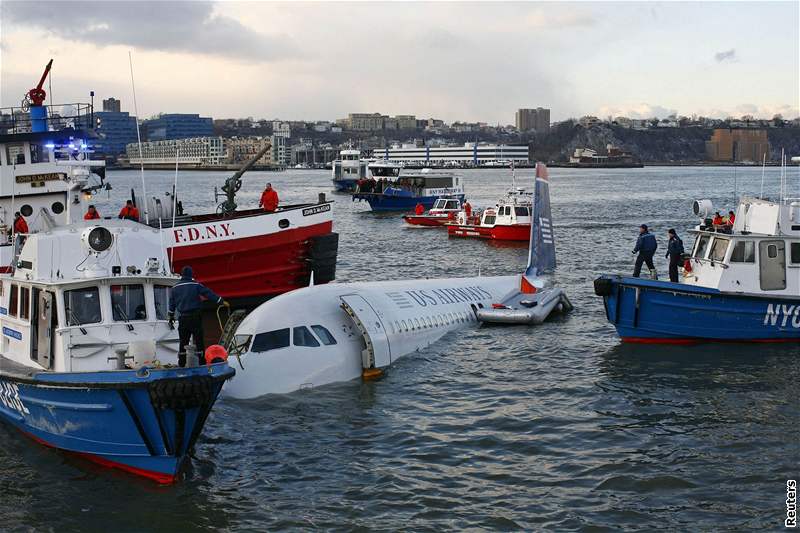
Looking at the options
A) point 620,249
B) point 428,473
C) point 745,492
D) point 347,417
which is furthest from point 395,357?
point 620,249

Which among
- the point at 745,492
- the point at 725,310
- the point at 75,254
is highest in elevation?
the point at 75,254

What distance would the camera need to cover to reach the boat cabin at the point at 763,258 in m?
26.6

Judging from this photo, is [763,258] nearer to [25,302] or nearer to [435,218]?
[25,302]

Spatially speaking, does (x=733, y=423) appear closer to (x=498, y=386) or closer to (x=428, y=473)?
(x=498, y=386)

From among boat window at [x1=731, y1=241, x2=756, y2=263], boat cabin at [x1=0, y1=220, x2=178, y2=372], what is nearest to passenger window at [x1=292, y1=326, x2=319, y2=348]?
boat cabin at [x1=0, y1=220, x2=178, y2=372]

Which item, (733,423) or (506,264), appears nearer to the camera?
(733,423)

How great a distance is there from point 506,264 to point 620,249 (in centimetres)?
1031

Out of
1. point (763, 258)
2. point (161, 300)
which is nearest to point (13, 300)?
point (161, 300)

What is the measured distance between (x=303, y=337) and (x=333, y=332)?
3.74ft

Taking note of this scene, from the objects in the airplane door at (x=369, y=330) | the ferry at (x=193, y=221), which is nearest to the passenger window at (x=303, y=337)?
the airplane door at (x=369, y=330)

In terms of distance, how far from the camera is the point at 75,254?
17781 millimetres

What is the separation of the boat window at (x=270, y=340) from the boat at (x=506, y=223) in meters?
42.3

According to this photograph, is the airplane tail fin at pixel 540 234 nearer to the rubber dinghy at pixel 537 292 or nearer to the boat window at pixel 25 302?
the rubber dinghy at pixel 537 292

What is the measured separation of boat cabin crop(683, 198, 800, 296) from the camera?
26.6 meters
